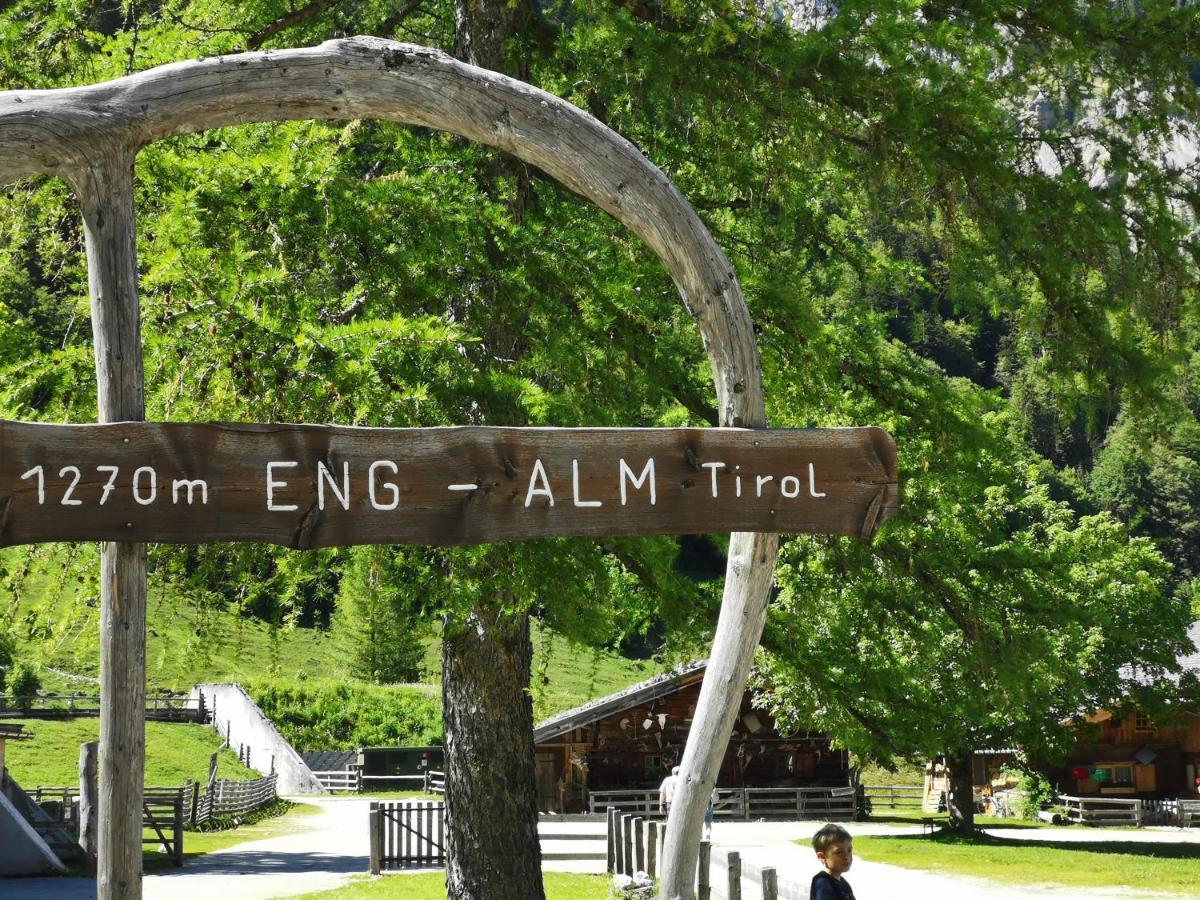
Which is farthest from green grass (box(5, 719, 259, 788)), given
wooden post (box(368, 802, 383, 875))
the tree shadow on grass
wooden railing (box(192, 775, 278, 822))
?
the tree shadow on grass

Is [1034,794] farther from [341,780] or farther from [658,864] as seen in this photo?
[658,864]

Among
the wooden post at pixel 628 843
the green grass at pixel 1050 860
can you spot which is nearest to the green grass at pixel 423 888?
the wooden post at pixel 628 843

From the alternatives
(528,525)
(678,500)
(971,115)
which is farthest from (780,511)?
(971,115)

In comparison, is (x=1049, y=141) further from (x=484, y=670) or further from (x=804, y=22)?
(x=484, y=670)

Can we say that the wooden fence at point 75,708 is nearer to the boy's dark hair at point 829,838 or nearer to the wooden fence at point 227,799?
the wooden fence at point 227,799

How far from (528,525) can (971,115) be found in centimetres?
625

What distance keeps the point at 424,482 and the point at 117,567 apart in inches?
45.9

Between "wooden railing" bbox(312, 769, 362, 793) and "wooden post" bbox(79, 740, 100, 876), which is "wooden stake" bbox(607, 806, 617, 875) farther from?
"wooden railing" bbox(312, 769, 362, 793)

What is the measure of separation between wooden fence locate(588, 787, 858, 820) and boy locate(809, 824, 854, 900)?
30964mm

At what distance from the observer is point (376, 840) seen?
72.5 feet

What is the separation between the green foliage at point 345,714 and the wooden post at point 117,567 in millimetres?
51871

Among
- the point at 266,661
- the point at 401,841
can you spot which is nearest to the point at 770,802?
the point at 401,841

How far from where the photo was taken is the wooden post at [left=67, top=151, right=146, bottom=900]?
4.99 meters

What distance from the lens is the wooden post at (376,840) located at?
2205 cm
